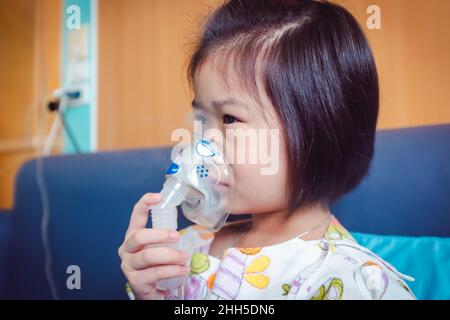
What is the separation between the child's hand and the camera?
43 cm

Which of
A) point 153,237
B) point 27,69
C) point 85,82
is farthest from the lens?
point 27,69

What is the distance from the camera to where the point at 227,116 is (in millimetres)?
456

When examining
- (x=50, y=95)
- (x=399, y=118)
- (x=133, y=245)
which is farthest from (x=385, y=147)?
(x=50, y=95)

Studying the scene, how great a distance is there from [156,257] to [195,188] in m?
0.09

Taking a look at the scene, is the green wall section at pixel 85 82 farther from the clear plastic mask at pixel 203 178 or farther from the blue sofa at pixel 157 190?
the clear plastic mask at pixel 203 178

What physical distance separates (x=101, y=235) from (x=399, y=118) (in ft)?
1.36

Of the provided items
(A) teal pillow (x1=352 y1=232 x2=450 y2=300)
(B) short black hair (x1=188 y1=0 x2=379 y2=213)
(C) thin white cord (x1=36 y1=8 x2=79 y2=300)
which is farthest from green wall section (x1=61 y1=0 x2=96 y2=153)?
(A) teal pillow (x1=352 y1=232 x2=450 y2=300)

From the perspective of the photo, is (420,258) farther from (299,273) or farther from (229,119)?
(229,119)

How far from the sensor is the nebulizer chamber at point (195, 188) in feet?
1.43

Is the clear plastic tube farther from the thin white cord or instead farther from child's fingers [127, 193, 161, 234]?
the thin white cord

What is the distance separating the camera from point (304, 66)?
1.53 ft

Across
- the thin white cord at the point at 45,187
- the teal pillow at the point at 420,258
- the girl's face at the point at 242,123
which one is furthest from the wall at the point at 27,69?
the teal pillow at the point at 420,258

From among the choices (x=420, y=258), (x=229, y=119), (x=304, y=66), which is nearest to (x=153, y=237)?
(x=229, y=119)
